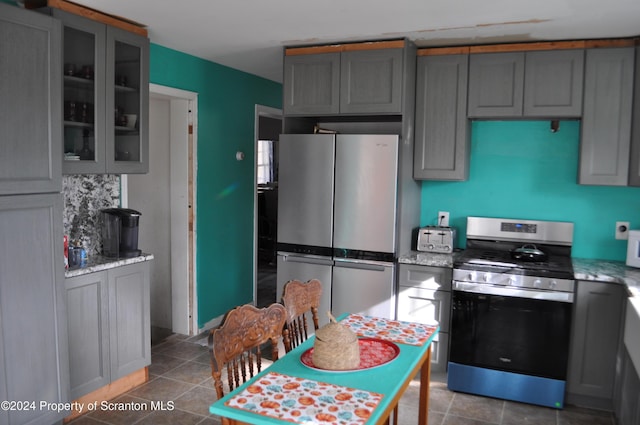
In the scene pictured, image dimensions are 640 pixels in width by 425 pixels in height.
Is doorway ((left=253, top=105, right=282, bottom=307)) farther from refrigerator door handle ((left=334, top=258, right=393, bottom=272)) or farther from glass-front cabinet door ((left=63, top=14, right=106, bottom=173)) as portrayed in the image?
glass-front cabinet door ((left=63, top=14, right=106, bottom=173))

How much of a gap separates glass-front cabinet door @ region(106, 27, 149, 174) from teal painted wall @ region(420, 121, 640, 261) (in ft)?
7.42

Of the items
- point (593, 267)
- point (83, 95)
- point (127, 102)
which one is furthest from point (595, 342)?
point (83, 95)

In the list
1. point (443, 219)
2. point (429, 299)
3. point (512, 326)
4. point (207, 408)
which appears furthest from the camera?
point (443, 219)

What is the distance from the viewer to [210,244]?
15.2 ft

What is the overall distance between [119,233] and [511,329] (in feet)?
8.72

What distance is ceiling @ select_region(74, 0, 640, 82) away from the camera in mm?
2844

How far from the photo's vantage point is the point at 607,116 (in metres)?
3.46

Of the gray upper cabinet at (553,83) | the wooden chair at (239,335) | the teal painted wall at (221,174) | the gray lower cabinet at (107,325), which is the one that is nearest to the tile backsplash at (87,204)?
the gray lower cabinet at (107,325)

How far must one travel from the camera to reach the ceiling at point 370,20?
2.84 meters

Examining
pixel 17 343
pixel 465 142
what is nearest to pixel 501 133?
pixel 465 142

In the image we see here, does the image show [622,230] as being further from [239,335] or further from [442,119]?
[239,335]

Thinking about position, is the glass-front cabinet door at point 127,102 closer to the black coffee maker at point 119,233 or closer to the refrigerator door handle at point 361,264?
the black coffee maker at point 119,233

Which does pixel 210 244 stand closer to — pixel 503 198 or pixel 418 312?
pixel 418 312

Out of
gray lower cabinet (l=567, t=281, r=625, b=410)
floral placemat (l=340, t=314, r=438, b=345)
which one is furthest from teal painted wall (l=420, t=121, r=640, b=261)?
floral placemat (l=340, t=314, r=438, b=345)
